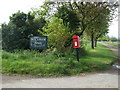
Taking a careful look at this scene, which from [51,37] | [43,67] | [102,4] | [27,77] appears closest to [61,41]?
[51,37]

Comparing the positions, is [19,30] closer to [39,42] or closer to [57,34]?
[39,42]

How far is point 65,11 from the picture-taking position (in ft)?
42.2

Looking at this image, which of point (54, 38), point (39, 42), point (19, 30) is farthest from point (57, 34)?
point (19, 30)

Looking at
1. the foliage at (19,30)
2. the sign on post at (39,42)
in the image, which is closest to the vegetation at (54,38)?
the foliage at (19,30)

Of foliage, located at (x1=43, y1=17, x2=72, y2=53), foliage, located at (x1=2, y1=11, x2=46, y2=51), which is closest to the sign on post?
foliage, located at (x1=43, y1=17, x2=72, y2=53)

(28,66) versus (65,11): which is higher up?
(65,11)

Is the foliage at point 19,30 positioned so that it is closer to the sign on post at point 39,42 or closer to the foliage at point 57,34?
the sign on post at point 39,42

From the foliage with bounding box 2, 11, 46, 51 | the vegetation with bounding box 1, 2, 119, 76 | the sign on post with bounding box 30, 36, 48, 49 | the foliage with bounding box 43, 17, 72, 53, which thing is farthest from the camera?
the foliage with bounding box 2, 11, 46, 51

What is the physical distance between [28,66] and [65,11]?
6.83 metres

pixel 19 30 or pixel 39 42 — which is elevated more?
pixel 19 30

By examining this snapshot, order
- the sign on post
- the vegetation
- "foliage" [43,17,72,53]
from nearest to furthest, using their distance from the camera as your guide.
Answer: the vegetation, "foliage" [43,17,72,53], the sign on post

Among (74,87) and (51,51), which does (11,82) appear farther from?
(51,51)

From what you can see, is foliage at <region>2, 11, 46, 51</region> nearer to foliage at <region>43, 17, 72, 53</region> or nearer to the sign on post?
the sign on post

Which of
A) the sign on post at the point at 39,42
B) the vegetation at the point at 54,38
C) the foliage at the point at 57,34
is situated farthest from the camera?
the sign on post at the point at 39,42
